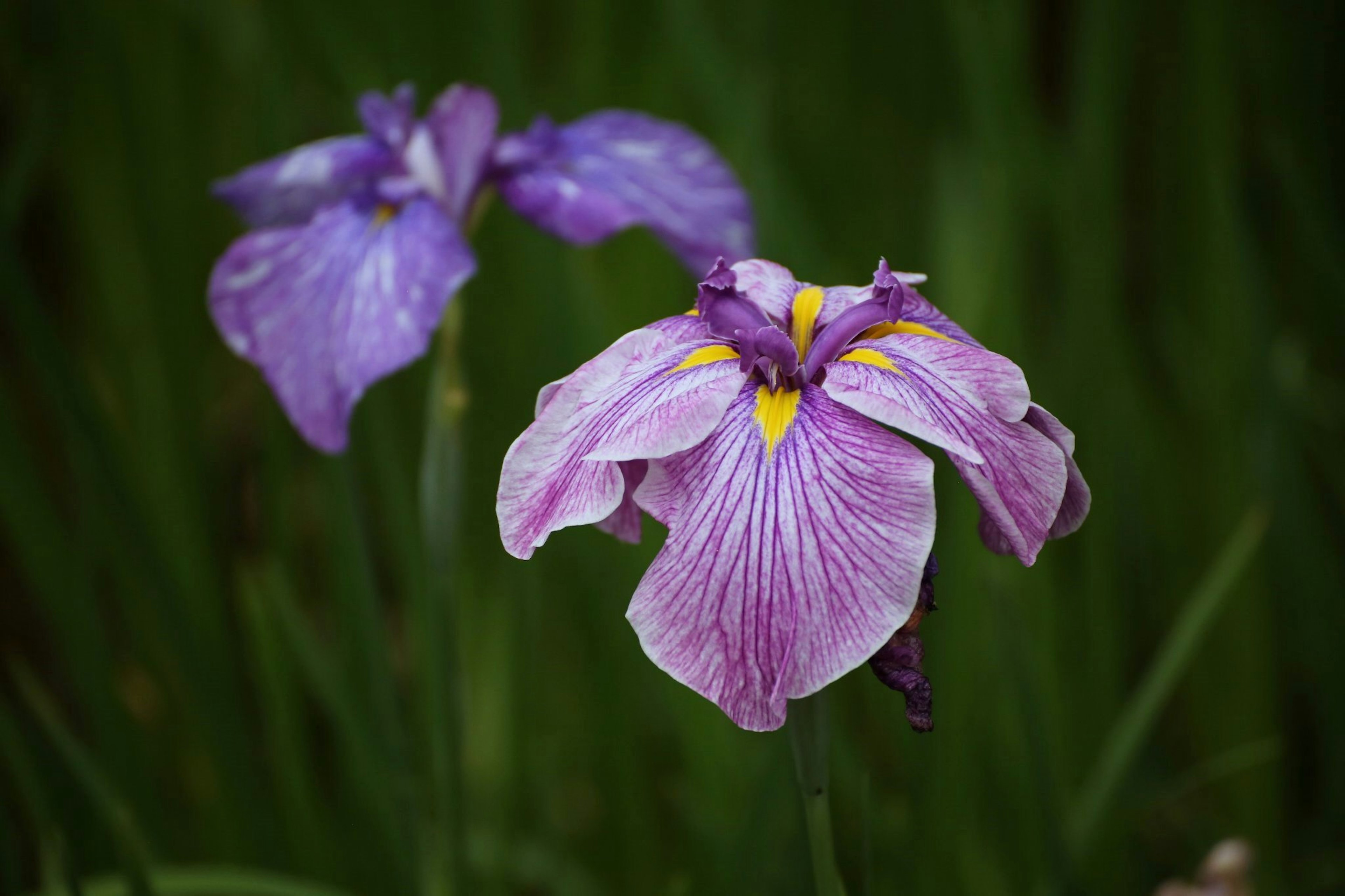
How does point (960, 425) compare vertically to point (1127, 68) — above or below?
below

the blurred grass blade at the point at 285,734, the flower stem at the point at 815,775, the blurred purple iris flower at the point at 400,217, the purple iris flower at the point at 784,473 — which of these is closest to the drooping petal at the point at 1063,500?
the purple iris flower at the point at 784,473

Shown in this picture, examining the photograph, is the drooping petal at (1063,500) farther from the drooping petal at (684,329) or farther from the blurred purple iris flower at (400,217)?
the blurred purple iris flower at (400,217)

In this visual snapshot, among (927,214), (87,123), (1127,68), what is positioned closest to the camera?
(1127,68)

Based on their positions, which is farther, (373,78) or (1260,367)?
(373,78)

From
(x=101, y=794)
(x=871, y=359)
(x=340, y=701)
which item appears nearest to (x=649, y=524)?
(x=340, y=701)

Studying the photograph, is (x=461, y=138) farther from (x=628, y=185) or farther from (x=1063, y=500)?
(x=1063, y=500)

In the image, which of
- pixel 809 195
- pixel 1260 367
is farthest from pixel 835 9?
pixel 1260 367

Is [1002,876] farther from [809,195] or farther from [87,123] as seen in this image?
[87,123]
